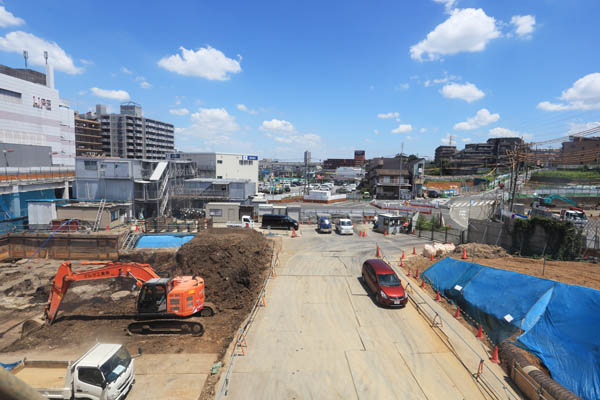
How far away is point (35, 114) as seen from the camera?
165 ft

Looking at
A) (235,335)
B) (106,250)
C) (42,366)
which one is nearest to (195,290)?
(235,335)

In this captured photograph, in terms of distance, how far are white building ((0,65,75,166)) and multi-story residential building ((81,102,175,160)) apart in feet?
81.8

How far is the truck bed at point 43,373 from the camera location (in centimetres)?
896

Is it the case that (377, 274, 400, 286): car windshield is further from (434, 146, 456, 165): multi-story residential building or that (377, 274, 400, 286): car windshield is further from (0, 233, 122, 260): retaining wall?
(434, 146, 456, 165): multi-story residential building

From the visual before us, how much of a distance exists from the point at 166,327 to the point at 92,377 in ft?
15.0

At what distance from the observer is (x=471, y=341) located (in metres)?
12.2

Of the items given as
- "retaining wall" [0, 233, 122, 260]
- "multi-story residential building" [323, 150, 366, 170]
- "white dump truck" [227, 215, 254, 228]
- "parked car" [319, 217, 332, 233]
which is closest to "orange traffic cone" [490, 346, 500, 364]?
"parked car" [319, 217, 332, 233]

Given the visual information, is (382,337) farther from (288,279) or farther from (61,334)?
(61,334)

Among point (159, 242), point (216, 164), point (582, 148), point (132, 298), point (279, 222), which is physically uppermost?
point (582, 148)

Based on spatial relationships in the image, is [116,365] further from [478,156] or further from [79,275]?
[478,156]

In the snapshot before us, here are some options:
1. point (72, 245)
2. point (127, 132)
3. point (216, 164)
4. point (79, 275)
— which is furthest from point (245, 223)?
point (127, 132)

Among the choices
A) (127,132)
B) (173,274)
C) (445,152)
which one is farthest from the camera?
(445,152)

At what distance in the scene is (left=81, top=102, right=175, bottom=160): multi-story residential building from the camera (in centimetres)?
8638

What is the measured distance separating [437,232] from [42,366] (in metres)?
30.1
